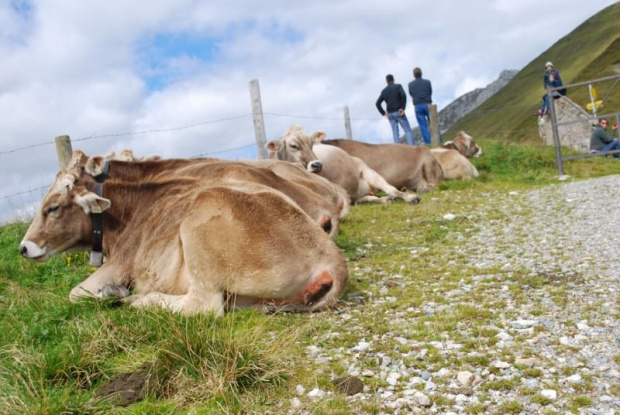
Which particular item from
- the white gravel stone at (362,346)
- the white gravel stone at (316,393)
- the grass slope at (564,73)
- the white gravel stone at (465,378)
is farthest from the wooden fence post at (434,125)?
the grass slope at (564,73)

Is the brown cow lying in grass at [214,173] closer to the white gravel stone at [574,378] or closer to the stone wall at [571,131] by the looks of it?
the white gravel stone at [574,378]

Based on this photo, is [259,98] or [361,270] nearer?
[361,270]

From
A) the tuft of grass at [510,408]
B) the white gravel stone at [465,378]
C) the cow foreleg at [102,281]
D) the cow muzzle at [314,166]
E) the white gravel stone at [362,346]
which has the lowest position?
the tuft of grass at [510,408]

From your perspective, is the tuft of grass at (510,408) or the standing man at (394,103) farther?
the standing man at (394,103)

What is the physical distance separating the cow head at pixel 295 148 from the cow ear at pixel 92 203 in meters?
6.05

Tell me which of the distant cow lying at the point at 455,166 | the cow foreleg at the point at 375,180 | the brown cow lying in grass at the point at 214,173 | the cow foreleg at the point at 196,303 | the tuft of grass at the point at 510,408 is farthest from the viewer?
the distant cow lying at the point at 455,166

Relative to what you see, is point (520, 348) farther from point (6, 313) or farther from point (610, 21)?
point (610, 21)

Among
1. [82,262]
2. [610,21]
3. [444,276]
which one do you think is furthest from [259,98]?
[610,21]

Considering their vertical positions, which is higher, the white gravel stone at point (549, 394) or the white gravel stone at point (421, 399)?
the white gravel stone at point (421, 399)

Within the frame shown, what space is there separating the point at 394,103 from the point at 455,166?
464 cm

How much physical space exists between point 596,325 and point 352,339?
5.99 ft

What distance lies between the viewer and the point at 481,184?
15672 mm

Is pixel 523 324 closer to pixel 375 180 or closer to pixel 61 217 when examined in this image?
pixel 61 217

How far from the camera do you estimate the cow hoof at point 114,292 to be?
21.5ft
